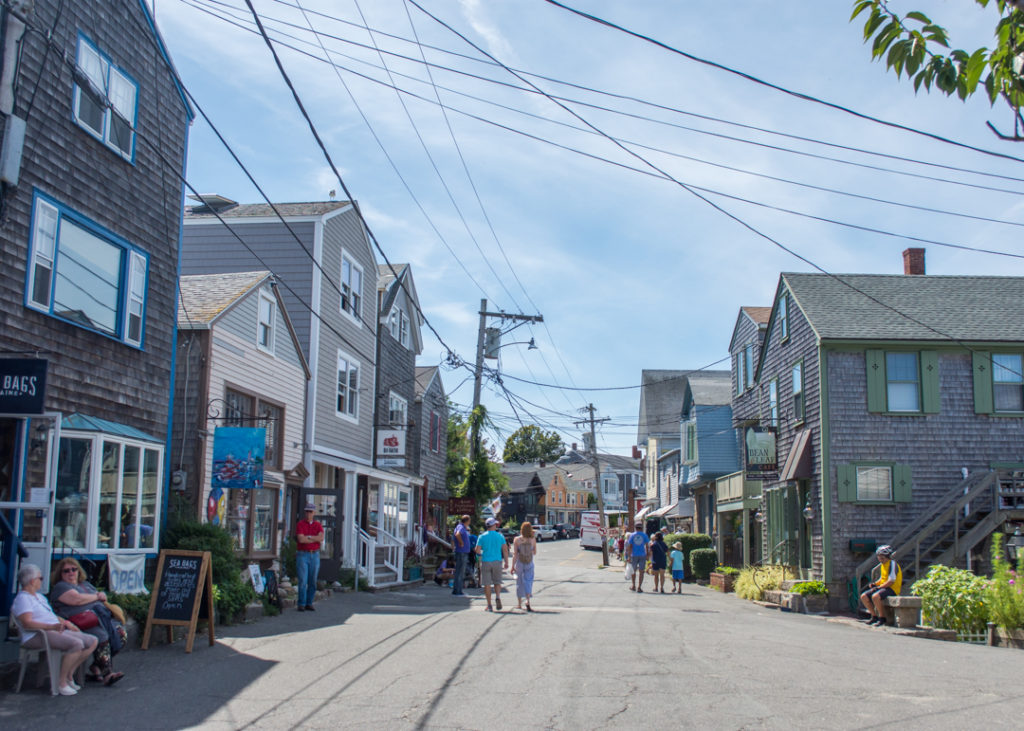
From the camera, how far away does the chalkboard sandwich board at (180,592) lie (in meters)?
10.9

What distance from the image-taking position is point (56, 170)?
12000mm

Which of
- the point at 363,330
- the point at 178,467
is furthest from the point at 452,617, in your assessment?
the point at 363,330

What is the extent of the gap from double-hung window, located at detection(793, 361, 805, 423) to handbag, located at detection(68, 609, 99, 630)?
18.3 m

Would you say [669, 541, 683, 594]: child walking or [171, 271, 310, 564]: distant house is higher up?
[171, 271, 310, 564]: distant house

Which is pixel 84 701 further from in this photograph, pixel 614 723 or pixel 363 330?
pixel 363 330

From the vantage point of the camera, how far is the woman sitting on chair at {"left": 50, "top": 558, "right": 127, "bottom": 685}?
28.8 feet

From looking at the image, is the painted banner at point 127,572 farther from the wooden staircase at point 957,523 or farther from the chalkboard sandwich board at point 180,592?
the wooden staircase at point 957,523

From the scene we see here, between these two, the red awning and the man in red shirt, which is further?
the red awning

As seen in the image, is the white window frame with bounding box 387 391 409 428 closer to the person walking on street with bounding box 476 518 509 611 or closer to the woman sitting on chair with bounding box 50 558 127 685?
the person walking on street with bounding box 476 518 509 611

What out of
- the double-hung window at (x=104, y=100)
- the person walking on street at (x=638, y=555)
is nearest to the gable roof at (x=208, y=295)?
the double-hung window at (x=104, y=100)

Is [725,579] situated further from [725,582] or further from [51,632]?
[51,632]

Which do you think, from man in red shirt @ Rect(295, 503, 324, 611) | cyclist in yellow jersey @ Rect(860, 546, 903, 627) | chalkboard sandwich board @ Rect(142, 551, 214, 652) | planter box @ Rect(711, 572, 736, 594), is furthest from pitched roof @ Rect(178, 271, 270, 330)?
planter box @ Rect(711, 572, 736, 594)

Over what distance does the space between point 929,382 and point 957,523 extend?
375 cm

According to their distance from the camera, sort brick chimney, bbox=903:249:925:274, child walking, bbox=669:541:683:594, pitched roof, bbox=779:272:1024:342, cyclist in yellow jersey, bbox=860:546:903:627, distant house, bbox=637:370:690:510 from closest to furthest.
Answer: cyclist in yellow jersey, bbox=860:546:903:627 → pitched roof, bbox=779:272:1024:342 → child walking, bbox=669:541:683:594 → brick chimney, bbox=903:249:925:274 → distant house, bbox=637:370:690:510
